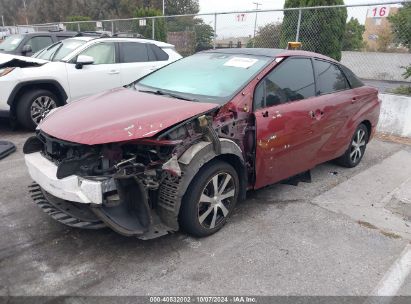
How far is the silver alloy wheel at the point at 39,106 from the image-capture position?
22.6 ft

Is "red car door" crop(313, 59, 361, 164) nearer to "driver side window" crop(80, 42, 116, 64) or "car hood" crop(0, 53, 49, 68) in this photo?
"driver side window" crop(80, 42, 116, 64)

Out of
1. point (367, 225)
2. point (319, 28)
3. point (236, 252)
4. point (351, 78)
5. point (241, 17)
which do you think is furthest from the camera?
point (241, 17)

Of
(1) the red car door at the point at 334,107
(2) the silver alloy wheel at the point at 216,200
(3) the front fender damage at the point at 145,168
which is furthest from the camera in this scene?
(1) the red car door at the point at 334,107

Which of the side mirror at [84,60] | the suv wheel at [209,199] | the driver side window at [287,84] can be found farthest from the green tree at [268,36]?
the suv wheel at [209,199]

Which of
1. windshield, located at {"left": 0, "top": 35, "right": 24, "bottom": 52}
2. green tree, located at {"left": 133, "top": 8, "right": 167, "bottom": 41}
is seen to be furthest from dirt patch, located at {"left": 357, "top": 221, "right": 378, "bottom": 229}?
green tree, located at {"left": 133, "top": 8, "right": 167, "bottom": 41}

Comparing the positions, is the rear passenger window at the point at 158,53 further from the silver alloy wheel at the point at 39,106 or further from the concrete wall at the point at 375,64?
the concrete wall at the point at 375,64

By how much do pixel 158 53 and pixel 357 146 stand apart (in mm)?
4782

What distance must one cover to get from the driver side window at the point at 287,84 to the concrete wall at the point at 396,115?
391 centimetres

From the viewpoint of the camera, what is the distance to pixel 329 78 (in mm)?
4906

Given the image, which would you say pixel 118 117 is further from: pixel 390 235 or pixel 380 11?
pixel 380 11

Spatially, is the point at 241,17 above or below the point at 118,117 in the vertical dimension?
above

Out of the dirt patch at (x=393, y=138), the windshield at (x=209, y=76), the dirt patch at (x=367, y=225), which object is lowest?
the dirt patch at (x=393, y=138)

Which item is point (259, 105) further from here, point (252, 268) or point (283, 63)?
point (252, 268)

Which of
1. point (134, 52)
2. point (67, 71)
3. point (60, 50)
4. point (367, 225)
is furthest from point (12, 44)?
point (367, 225)
